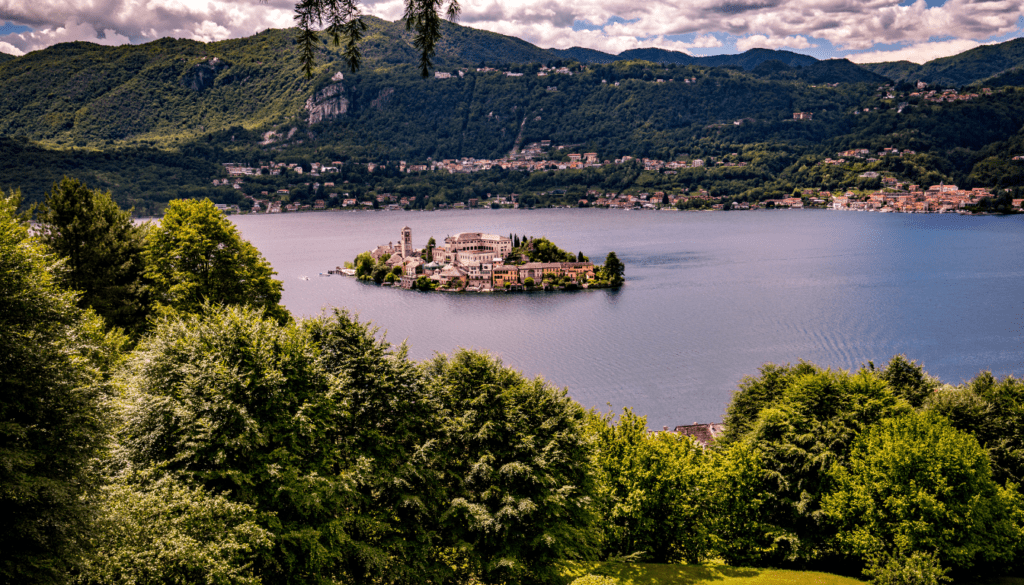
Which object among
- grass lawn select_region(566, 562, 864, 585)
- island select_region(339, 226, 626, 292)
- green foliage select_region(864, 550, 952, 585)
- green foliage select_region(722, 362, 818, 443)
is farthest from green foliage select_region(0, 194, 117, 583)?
island select_region(339, 226, 626, 292)

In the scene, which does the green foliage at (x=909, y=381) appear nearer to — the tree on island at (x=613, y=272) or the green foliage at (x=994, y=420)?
the green foliage at (x=994, y=420)

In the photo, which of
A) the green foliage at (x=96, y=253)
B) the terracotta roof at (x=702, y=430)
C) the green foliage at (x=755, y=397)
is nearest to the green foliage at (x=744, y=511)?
the green foliage at (x=755, y=397)

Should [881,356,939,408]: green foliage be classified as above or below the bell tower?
below

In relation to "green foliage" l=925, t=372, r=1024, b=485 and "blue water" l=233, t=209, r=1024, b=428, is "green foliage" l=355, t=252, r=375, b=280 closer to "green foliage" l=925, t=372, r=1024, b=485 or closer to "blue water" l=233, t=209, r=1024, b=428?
"blue water" l=233, t=209, r=1024, b=428

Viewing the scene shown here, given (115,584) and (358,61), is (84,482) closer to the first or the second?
(115,584)

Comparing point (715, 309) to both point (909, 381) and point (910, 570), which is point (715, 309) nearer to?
point (909, 381)

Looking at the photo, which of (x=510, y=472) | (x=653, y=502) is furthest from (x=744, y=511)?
(x=510, y=472)
